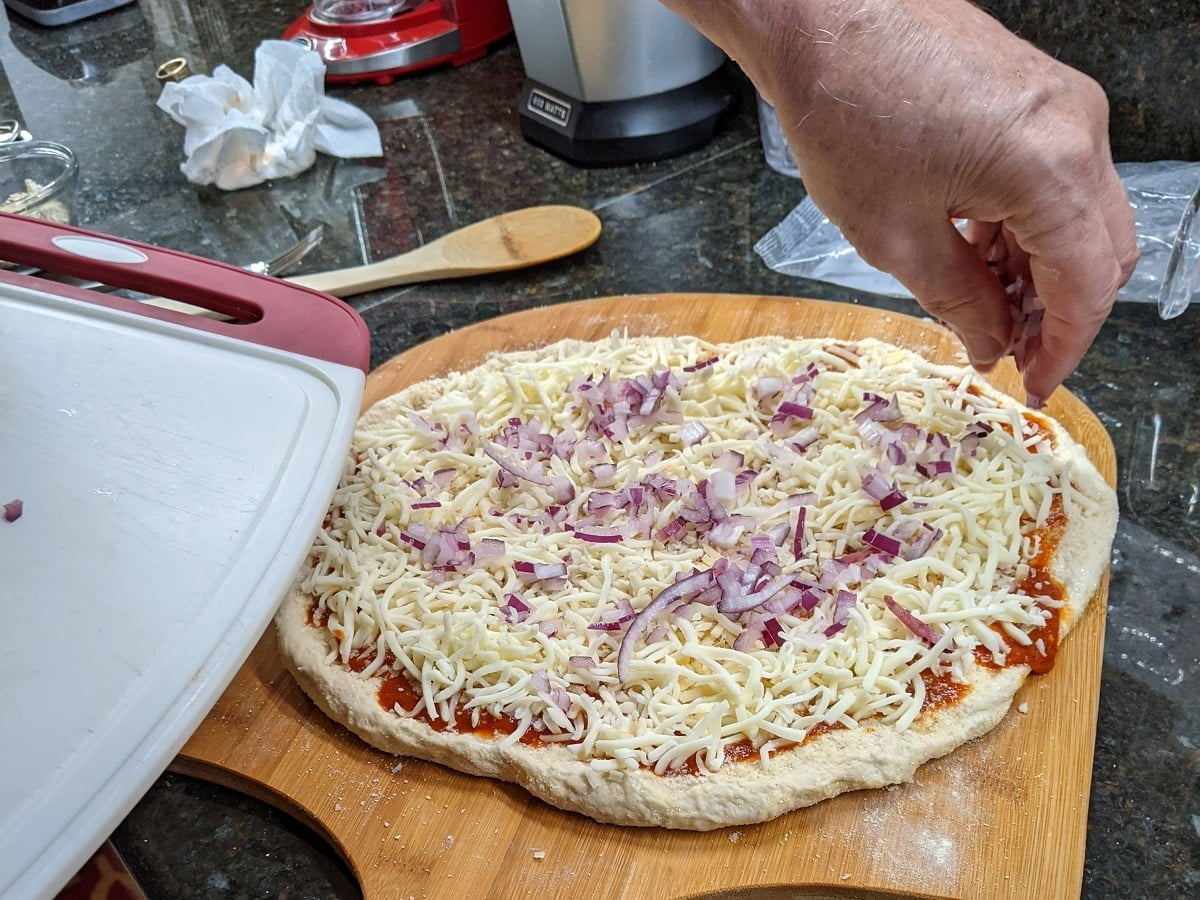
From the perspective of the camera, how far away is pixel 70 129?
3.25 meters

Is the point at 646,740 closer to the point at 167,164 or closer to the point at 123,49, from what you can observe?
the point at 167,164

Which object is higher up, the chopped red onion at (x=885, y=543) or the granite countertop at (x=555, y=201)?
the chopped red onion at (x=885, y=543)

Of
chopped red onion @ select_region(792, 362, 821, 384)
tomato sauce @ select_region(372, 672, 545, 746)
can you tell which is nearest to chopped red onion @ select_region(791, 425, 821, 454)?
chopped red onion @ select_region(792, 362, 821, 384)

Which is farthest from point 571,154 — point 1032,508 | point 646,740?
A: point 646,740

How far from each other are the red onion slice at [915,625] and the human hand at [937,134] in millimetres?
453

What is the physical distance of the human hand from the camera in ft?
4.17

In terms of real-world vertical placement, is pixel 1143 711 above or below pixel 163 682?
below

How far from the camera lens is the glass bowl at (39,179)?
99.7 inches

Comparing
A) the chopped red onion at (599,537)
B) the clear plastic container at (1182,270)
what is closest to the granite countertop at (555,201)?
the clear plastic container at (1182,270)

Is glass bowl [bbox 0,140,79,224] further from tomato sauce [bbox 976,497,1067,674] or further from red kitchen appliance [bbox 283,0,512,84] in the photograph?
tomato sauce [bbox 976,497,1067,674]

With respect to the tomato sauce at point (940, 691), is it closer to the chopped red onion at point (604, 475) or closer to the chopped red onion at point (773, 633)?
the chopped red onion at point (773, 633)

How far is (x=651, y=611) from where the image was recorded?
1563mm

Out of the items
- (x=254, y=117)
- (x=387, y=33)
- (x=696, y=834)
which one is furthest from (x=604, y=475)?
(x=387, y=33)

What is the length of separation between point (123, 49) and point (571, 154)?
1819 millimetres
